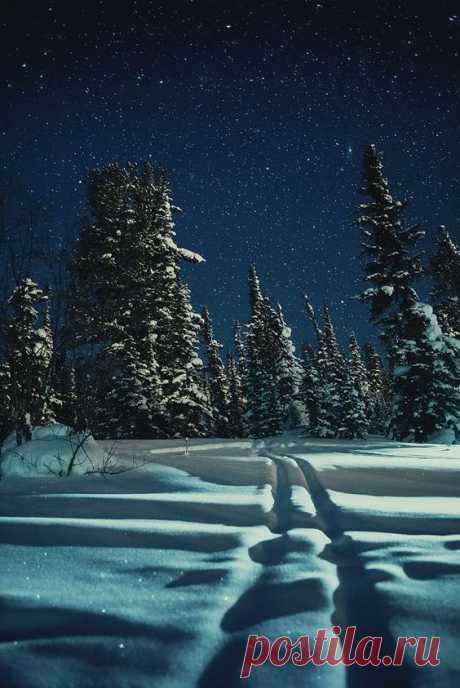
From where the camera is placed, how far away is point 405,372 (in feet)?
45.0

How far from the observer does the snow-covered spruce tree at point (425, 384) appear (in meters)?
13.1

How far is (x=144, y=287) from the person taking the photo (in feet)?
56.9

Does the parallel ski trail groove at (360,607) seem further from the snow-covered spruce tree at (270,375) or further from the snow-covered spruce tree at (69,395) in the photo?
the snow-covered spruce tree at (270,375)

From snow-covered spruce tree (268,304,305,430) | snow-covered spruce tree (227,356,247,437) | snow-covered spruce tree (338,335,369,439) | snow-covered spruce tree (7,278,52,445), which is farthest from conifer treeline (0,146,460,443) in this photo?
snow-covered spruce tree (227,356,247,437)

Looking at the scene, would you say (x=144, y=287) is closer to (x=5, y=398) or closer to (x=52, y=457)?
(x=5, y=398)

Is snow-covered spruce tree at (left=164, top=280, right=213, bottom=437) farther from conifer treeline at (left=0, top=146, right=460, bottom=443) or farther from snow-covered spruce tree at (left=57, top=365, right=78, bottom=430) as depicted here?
snow-covered spruce tree at (left=57, top=365, right=78, bottom=430)

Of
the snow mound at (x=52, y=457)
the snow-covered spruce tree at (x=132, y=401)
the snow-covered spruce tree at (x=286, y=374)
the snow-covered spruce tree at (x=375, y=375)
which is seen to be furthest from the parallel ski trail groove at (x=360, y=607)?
the snow-covered spruce tree at (x=375, y=375)

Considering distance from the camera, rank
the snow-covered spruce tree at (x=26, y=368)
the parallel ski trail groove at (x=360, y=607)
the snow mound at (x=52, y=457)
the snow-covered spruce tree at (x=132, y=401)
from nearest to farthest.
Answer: the parallel ski trail groove at (x=360, y=607), the snow mound at (x=52, y=457), the snow-covered spruce tree at (x=26, y=368), the snow-covered spruce tree at (x=132, y=401)

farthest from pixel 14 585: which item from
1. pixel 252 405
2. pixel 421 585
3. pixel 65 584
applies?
pixel 252 405

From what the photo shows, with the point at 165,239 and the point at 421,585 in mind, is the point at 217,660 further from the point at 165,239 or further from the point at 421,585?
the point at 165,239

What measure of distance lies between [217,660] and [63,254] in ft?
21.1

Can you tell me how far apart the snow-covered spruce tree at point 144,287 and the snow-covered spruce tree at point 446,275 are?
18.2 metres

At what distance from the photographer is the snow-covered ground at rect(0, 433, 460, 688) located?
1.07m

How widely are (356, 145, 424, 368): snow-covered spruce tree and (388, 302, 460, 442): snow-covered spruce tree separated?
2.52 feet
